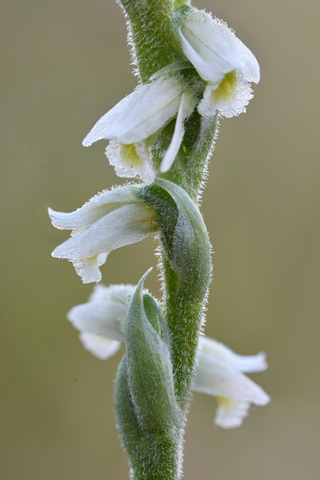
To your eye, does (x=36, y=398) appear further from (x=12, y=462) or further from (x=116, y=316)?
(x=116, y=316)

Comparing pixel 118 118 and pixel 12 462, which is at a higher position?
pixel 118 118

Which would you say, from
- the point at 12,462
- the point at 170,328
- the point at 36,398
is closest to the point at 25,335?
the point at 36,398

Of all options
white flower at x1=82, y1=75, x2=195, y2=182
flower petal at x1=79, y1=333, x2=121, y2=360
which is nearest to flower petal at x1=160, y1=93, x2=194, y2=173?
white flower at x1=82, y1=75, x2=195, y2=182

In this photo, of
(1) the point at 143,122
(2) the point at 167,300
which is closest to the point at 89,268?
(2) the point at 167,300

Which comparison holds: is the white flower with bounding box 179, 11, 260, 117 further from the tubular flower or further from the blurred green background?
the blurred green background

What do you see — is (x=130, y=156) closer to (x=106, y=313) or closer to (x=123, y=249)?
(x=106, y=313)
